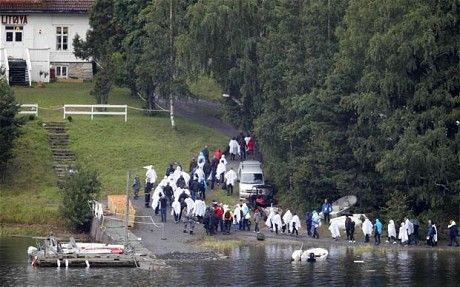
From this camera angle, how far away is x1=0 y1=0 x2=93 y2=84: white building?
382 feet

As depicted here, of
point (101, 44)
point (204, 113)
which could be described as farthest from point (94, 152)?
point (204, 113)

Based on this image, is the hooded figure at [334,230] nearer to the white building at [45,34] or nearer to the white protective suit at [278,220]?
the white protective suit at [278,220]

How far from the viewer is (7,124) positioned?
9281cm

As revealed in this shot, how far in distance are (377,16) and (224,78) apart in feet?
49.6

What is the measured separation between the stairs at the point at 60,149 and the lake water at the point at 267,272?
13763 millimetres

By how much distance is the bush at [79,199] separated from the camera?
278 ft

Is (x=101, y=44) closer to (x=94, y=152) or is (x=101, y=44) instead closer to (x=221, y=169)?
(x=94, y=152)

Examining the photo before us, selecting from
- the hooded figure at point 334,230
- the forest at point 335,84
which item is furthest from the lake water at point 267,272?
the forest at point 335,84

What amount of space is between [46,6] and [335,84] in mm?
33984

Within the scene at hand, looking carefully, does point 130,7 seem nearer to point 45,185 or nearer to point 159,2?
point 159,2

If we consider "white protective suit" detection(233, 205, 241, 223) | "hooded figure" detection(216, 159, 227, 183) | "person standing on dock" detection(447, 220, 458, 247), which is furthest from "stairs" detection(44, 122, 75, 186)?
"person standing on dock" detection(447, 220, 458, 247)

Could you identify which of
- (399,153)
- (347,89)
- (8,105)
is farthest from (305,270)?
(8,105)

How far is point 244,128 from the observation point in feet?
327

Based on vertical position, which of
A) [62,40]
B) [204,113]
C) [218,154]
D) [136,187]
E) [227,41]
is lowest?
[136,187]
